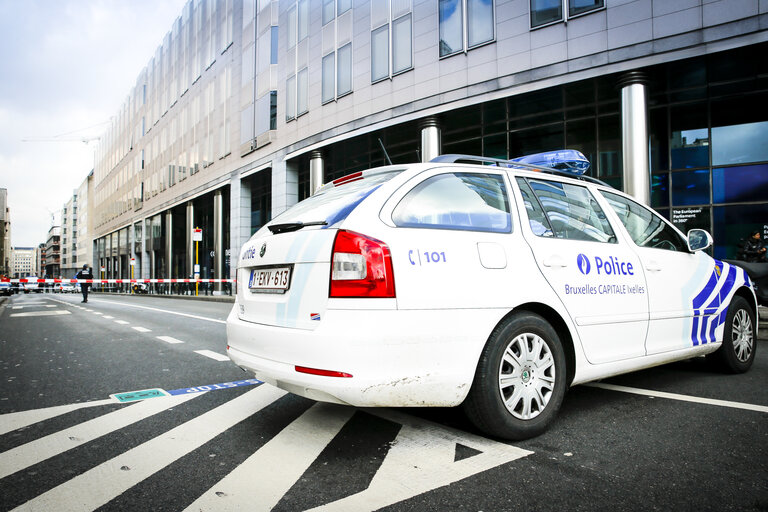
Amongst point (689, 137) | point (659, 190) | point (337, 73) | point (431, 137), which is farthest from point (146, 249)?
point (689, 137)

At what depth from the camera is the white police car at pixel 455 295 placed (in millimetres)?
2555

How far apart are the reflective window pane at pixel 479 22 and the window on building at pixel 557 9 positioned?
53.2 inches

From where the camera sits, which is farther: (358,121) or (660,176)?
(358,121)

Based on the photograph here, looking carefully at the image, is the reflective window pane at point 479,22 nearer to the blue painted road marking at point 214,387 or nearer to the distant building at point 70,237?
the blue painted road marking at point 214,387

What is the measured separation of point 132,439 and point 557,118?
52.5ft

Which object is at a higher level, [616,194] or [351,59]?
[351,59]

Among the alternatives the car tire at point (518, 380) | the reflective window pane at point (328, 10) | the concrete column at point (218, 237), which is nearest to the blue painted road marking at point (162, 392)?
the car tire at point (518, 380)

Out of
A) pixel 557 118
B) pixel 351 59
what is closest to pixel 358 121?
pixel 351 59

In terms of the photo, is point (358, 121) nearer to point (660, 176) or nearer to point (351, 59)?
point (351, 59)

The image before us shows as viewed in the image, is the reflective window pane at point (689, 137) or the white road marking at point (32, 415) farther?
the reflective window pane at point (689, 137)

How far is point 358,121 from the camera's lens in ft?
63.5

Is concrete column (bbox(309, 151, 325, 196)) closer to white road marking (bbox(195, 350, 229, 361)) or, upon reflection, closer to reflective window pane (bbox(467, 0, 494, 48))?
reflective window pane (bbox(467, 0, 494, 48))

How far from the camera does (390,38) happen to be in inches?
715

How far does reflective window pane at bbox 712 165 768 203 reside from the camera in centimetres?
1395
